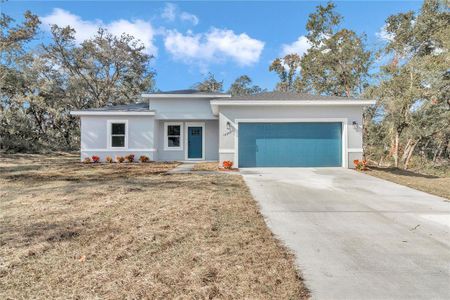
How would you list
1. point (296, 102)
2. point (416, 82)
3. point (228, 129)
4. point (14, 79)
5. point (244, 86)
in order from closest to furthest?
point (296, 102)
point (228, 129)
point (416, 82)
point (14, 79)
point (244, 86)

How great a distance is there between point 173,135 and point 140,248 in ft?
42.6

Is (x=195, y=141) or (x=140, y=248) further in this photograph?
(x=195, y=141)

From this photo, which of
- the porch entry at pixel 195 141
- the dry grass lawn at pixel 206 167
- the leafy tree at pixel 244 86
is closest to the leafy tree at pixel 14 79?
the porch entry at pixel 195 141

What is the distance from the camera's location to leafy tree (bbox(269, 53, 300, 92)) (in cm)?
3514

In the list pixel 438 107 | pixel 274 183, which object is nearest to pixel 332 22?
pixel 438 107

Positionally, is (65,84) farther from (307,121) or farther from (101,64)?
(307,121)

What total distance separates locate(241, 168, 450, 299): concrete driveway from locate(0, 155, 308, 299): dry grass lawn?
35 centimetres

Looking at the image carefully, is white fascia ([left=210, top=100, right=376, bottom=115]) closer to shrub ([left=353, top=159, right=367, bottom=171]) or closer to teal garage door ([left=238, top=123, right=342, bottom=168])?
teal garage door ([left=238, top=123, right=342, bottom=168])

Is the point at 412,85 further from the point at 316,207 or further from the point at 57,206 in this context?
the point at 57,206

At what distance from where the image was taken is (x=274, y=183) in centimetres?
870

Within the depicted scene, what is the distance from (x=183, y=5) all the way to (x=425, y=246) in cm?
1684

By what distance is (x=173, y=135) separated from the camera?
16.4 m

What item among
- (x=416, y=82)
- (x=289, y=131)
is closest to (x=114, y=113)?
(x=289, y=131)

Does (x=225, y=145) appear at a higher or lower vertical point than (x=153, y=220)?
higher
